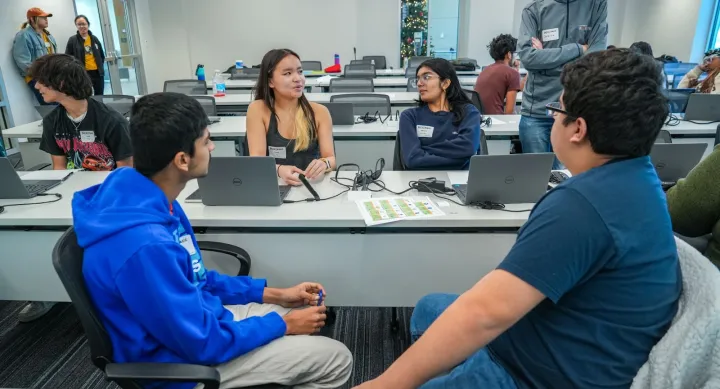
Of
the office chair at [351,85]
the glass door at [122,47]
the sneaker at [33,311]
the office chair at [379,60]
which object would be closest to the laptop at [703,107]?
the office chair at [351,85]

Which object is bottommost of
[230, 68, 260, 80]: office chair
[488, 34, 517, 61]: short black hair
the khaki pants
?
the khaki pants

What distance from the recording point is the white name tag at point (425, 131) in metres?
2.38

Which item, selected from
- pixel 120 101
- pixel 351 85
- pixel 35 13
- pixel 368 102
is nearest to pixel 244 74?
pixel 351 85

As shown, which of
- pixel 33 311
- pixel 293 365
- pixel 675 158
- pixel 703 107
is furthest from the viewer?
pixel 703 107

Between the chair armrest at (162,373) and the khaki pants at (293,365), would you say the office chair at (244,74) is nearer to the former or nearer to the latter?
→ the khaki pants at (293,365)

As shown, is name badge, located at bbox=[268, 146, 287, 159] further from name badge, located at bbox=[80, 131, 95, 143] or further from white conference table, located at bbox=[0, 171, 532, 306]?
name badge, located at bbox=[80, 131, 95, 143]

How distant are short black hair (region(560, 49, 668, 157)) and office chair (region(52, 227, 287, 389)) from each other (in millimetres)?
976

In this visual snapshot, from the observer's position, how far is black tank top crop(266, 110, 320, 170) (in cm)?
239

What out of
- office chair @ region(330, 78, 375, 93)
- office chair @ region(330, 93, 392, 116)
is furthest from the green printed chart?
office chair @ region(330, 78, 375, 93)

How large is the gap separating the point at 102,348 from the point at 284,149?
1.50 m

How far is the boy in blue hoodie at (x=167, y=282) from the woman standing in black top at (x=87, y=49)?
19.8 feet

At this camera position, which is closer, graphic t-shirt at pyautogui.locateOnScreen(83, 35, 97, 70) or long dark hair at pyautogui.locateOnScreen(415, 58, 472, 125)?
long dark hair at pyautogui.locateOnScreen(415, 58, 472, 125)

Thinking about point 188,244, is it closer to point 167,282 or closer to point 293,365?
point 167,282

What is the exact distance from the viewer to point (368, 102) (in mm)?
3928
